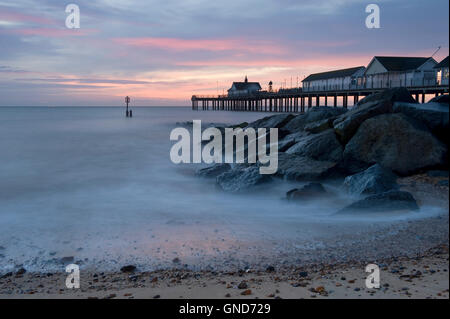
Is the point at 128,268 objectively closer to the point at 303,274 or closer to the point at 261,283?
the point at 261,283

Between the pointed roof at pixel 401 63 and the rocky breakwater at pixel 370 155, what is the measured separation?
30.3 metres

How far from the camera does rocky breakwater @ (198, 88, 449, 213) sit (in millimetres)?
7375

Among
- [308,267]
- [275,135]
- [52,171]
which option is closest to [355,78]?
[275,135]

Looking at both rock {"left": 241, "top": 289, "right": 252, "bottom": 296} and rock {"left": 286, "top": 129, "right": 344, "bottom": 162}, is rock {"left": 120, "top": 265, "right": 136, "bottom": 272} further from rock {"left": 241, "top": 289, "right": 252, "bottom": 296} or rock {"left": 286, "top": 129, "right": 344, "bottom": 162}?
rock {"left": 286, "top": 129, "right": 344, "bottom": 162}

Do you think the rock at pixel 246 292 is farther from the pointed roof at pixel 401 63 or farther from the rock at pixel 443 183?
the pointed roof at pixel 401 63

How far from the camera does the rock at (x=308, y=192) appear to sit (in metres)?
7.98

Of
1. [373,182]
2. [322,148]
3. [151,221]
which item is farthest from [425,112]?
[151,221]

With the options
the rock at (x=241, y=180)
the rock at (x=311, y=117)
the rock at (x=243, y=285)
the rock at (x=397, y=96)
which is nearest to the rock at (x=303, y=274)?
the rock at (x=243, y=285)

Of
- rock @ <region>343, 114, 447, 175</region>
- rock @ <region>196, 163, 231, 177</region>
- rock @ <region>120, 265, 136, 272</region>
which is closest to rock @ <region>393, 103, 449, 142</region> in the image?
rock @ <region>343, 114, 447, 175</region>

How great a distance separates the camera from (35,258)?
5.40 m

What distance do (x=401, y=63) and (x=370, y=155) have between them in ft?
112

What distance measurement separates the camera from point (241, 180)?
31.4 feet

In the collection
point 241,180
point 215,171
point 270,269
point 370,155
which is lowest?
point 270,269
